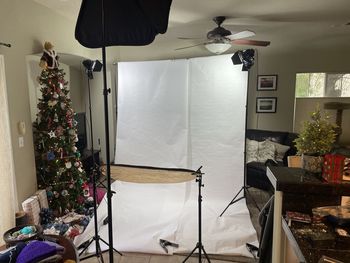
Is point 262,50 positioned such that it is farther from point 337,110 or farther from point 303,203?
point 303,203

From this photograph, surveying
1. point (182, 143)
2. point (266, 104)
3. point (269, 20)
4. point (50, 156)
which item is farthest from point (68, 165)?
point (266, 104)

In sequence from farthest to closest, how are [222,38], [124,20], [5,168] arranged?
[222,38], [5,168], [124,20]

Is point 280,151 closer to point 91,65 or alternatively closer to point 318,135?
point 318,135

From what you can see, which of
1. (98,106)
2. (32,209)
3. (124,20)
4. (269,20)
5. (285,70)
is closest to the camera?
(124,20)

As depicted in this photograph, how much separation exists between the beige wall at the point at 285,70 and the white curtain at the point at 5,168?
4.04m

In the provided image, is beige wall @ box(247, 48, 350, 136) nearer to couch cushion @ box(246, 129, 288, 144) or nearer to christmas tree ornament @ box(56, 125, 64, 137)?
couch cushion @ box(246, 129, 288, 144)

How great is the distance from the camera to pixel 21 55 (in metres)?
2.71

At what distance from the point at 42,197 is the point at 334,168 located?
2.96 metres

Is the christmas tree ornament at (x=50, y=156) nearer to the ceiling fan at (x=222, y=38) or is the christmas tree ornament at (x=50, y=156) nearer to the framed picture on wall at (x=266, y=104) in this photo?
the ceiling fan at (x=222, y=38)

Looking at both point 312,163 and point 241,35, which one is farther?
point 241,35

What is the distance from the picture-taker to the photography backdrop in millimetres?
3107

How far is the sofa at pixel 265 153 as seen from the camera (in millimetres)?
3922

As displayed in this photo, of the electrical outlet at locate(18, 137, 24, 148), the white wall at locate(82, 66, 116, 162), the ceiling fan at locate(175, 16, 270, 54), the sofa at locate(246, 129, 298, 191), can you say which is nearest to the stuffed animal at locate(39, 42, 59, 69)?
the electrical outlet at locate(18, 137, 24, 148)

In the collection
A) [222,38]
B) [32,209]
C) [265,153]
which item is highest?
[222,38]
